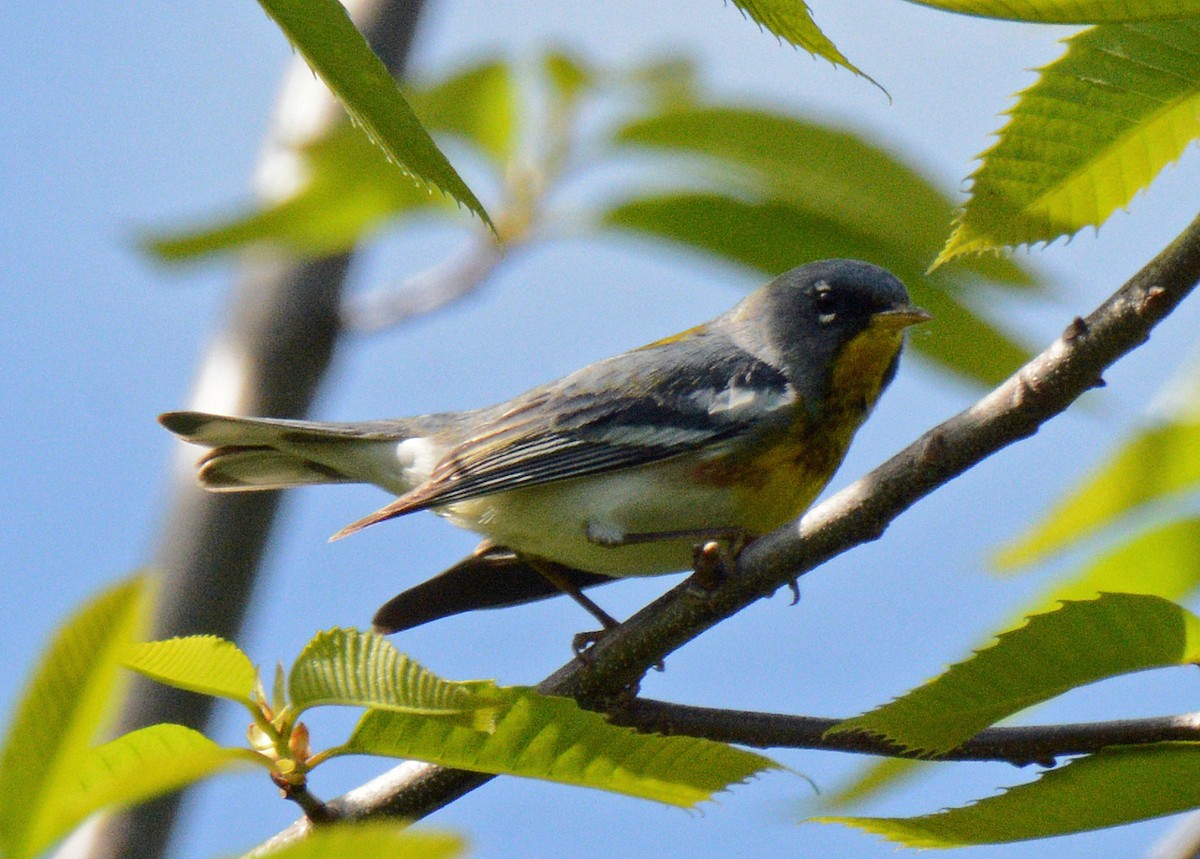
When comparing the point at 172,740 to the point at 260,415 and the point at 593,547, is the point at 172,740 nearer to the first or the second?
the point at 593,547

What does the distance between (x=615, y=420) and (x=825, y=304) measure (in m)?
0.68

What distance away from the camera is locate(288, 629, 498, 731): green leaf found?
1.34 metres

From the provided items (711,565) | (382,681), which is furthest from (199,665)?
(711,565)

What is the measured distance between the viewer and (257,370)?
11.2ft

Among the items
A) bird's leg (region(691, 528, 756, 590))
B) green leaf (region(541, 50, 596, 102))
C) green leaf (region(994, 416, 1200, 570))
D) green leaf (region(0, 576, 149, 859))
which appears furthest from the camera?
green leaf (region(541, 50, 596, 102))

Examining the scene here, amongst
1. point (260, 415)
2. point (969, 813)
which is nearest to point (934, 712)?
point (969, 813)

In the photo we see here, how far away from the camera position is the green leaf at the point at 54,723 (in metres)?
0.90

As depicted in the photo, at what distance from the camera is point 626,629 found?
1933 millimetres

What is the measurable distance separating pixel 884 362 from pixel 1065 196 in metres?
1.91

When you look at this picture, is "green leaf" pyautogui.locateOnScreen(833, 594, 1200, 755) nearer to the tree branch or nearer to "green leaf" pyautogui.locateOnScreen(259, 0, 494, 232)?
the tree branch

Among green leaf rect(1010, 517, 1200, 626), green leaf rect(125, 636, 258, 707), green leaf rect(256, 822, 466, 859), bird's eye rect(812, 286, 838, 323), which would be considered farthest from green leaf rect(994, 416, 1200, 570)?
green leaf rect(256, 822, 466, 859)

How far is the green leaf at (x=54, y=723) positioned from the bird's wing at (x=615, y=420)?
191cm

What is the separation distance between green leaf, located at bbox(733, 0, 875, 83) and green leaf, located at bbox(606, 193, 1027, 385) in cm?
171

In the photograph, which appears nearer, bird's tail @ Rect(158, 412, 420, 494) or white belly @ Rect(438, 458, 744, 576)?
white belly @ Rect(438, 458, 744, 576)
